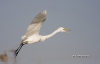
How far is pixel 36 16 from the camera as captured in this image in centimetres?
3925

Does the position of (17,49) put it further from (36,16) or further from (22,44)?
(36,16)

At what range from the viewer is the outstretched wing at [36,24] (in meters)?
39.6

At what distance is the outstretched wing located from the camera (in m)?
39.6

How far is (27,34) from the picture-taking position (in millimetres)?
41062

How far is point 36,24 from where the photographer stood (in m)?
40.5

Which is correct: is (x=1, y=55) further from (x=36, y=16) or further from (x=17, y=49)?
(x=36, y=16)

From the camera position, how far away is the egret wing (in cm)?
3966

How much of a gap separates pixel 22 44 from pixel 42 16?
3148 mm

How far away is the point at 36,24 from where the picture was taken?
40.5 meters

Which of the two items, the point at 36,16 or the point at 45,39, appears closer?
the point at 36,16

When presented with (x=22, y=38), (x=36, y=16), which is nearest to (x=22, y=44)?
(x=22, y=38)

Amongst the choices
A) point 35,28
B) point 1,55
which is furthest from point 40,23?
point 1,55

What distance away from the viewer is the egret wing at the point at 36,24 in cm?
3966

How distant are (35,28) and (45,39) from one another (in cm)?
141
